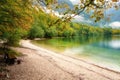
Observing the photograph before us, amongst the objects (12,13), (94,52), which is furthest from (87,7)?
(94,52)

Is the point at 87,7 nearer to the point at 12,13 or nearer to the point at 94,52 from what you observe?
the point at 12,13

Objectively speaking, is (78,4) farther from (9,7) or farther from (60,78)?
(60,78)

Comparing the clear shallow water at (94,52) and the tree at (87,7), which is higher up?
the tree at (87,7)

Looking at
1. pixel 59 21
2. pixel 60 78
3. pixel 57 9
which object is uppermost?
pixel 57 9

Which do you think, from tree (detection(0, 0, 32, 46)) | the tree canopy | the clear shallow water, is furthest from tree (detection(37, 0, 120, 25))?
the clear shallow water

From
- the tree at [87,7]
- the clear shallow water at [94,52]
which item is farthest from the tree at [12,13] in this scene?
the clear shallow water at [94,52]

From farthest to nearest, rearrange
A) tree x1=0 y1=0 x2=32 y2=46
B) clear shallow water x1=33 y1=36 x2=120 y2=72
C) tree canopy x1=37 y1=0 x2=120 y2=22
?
clear shallow water x1=33 y1=36 x2=120 y2=72, tree x1=0 y1=0 x2=32 y2=46, tree canopy x1=37 y1=0 x2=120 y2=22

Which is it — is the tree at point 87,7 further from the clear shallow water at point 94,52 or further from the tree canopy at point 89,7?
the clear shallow water at point 94,52

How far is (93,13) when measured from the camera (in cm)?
611

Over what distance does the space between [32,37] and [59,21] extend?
78166 mm

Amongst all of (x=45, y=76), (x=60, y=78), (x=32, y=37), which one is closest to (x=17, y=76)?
(x=45, y=76)

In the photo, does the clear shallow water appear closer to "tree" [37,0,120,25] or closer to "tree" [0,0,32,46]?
"tree" [0,0,32,46]

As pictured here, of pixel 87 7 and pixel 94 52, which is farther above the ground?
pixel 87 7

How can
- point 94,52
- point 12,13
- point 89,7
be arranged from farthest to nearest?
point 94,52
point 12,13
point 89,7
